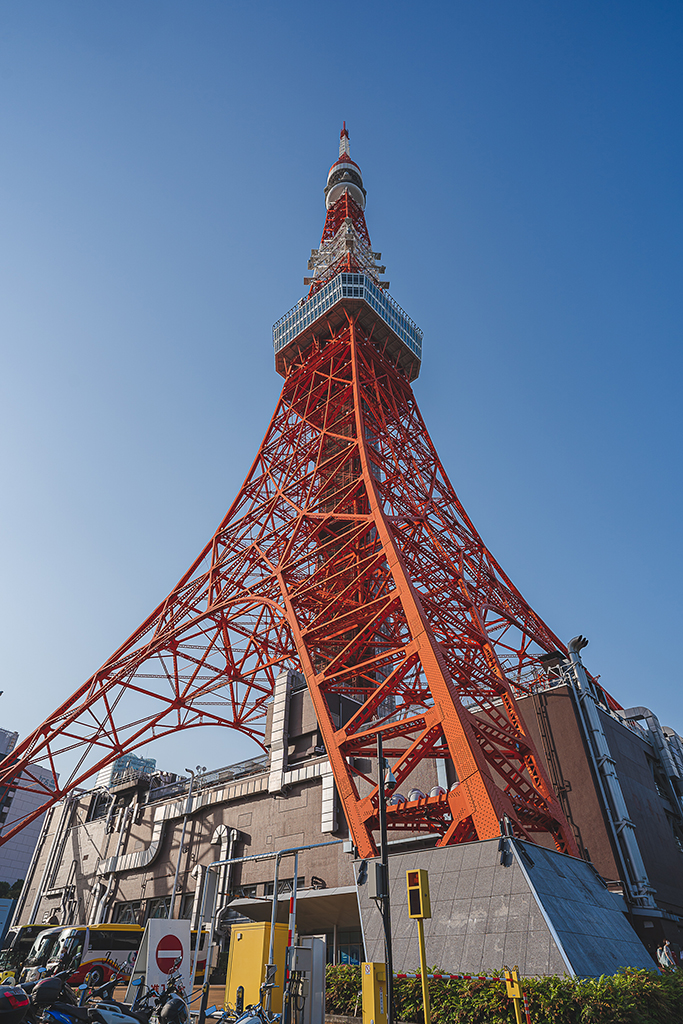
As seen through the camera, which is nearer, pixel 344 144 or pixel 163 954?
pixel 163 954

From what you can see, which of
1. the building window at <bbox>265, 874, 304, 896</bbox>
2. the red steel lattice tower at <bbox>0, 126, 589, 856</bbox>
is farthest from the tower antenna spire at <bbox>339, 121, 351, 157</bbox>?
the building window at <bbox>265, 874, 304, 896</bbox>

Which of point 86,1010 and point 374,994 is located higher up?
point 374,994

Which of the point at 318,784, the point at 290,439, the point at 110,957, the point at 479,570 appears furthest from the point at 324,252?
the point at 110,957

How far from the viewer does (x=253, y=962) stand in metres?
12.0

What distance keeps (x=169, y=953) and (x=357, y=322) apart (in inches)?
1219

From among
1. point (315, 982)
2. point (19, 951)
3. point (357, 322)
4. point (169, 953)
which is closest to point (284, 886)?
point (19, 951)

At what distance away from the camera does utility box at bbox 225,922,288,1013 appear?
11.7 metres

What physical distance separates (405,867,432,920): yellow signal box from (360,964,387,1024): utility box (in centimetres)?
160

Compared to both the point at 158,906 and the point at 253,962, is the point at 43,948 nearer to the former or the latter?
the point at 158,906

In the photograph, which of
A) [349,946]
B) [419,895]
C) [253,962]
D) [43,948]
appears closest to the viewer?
[419,895]

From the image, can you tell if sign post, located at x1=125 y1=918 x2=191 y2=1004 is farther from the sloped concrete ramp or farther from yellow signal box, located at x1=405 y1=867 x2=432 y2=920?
yellow signal box, located at x1=405 y1=867 x2=432 y2=920

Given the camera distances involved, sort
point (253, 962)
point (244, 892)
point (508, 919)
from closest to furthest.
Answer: point (508, 919), point (253, 962), point (244, 892)

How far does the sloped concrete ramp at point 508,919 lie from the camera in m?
11.2

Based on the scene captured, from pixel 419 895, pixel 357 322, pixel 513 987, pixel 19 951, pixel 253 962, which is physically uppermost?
pixel 357 322
